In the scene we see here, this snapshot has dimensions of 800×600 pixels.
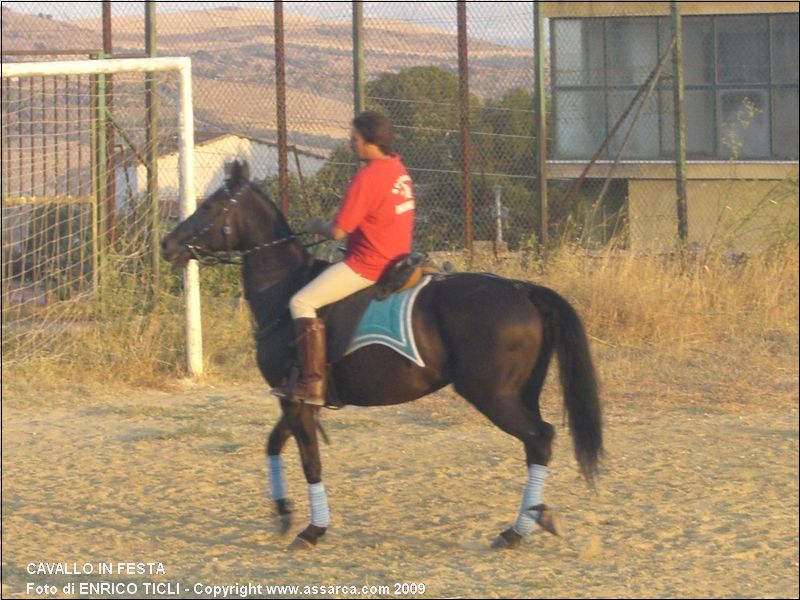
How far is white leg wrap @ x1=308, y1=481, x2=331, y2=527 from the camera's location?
6.83 metres

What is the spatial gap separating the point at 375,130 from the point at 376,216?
46 cm

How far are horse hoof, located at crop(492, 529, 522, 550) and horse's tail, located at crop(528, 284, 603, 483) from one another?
0.52 meters

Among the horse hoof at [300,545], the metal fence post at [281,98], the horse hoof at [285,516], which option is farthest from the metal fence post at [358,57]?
the horse hoof at [300,545]

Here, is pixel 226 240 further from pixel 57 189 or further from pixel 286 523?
pixel 57 189

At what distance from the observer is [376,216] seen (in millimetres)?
6832

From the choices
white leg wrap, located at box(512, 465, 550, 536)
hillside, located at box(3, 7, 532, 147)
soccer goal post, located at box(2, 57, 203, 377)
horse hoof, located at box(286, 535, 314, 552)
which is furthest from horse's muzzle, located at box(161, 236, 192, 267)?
hillside, located at box(3, 7, 532, 147)

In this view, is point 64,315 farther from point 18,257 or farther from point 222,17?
point 222,17

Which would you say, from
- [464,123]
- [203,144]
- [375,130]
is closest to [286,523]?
[375,130]

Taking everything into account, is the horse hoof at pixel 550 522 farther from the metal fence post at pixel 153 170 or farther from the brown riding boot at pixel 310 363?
the metal fence post at pixel 153 170

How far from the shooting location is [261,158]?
1476 centimetres

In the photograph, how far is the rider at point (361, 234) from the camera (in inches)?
267

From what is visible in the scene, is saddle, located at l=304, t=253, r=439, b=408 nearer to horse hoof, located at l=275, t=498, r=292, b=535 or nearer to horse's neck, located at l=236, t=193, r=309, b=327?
horse's neck, located at l=236, t=193, r=309, b=327

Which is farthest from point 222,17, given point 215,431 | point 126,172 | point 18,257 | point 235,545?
point 235,545

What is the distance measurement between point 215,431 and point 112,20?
571 cm
